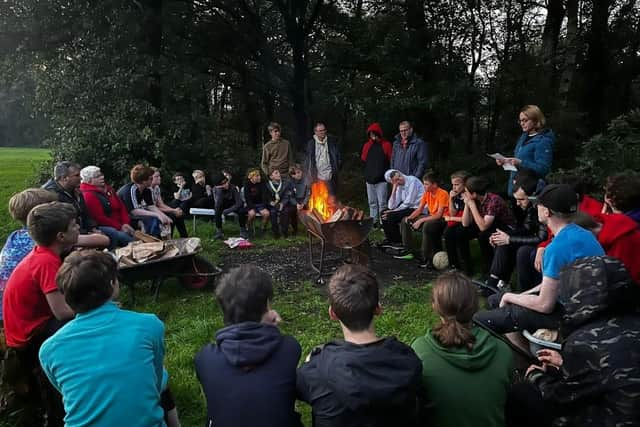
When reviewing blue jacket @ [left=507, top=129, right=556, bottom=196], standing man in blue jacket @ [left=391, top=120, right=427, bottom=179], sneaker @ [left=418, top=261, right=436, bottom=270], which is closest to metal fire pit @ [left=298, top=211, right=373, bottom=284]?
sneaker @ [left=418, top=261, right=436, bottom=270]

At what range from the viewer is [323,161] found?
8398mm

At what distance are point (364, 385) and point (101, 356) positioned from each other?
1.10 m

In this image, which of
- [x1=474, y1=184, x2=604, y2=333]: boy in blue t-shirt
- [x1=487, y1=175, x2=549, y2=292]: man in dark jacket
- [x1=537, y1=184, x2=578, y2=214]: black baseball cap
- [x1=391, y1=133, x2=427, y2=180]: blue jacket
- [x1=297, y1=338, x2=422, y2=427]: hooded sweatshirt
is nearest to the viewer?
[x1=297, y1=338, x2=422, y2=427]: hooded sweatshirt

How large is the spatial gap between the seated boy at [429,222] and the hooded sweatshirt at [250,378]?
13.8ft

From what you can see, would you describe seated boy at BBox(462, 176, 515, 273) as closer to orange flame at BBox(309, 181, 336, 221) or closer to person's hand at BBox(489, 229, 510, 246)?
person's hand at BBox(489, 229, 510, 246)

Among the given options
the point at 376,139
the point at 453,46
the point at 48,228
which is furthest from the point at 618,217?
the point at 453,46

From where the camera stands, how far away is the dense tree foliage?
936 centimetres

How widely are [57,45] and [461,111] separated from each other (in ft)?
27.7

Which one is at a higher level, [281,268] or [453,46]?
[453,46]

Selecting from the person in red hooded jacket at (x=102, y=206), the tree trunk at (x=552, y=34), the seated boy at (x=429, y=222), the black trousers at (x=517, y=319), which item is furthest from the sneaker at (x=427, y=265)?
the tree trunk at (x=552, y=34)

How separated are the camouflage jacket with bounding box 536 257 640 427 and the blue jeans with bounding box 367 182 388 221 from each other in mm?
5909

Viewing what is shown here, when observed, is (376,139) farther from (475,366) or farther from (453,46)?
(475,366)

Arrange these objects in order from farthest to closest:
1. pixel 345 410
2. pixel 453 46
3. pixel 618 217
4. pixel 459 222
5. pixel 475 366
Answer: pixel 453 46, pixel 459 222, pixel 618 217, pixel 475 366, pixel 345 410

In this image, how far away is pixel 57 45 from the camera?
31.7ft
